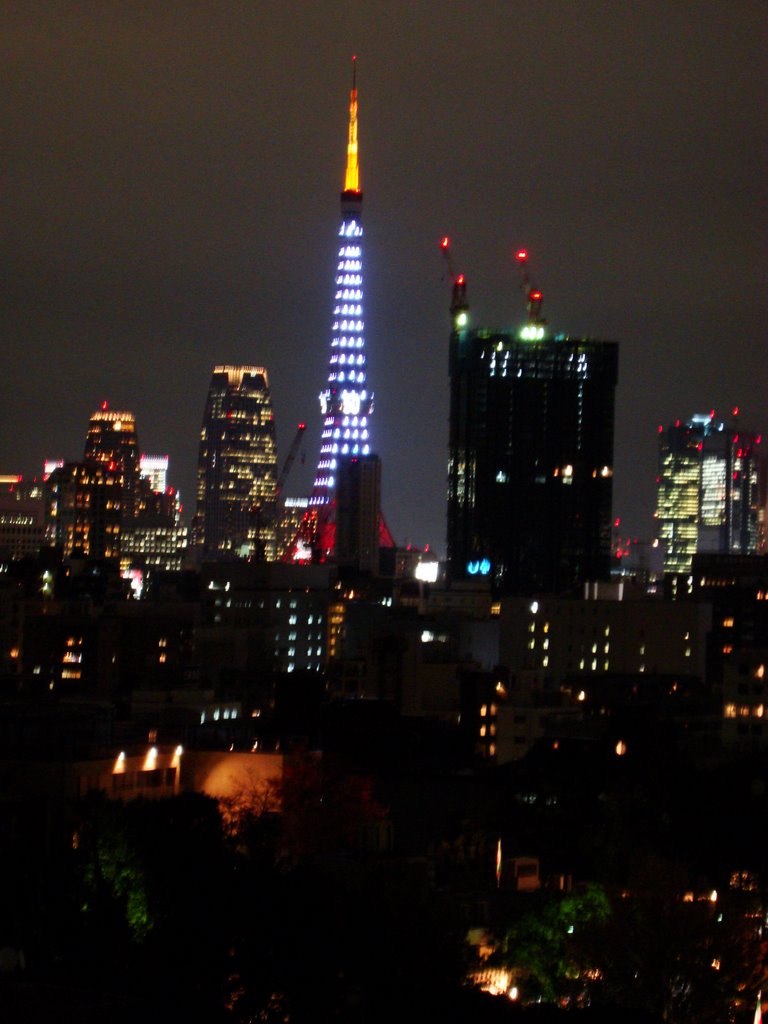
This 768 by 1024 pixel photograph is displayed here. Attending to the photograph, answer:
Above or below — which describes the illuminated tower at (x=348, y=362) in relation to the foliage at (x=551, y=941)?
above

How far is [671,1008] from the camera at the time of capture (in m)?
20.8

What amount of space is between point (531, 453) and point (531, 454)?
0.05 meters

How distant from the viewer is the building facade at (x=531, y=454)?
4252 inches

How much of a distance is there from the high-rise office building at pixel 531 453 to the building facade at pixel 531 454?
0.15ft

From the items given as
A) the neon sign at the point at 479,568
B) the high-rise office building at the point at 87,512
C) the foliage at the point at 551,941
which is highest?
the high-rise office building at the point at 87,512

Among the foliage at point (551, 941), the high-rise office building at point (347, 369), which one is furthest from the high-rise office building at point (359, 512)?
the foliage at point (551, 941)

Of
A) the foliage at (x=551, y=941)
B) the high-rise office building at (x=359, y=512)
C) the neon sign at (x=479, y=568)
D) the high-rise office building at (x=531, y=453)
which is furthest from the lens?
the high-rise office building at (x=359, y=512)

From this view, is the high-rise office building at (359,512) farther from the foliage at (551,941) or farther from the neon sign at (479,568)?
the foliage at (551,941)

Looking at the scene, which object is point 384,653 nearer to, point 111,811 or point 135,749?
point 135,749

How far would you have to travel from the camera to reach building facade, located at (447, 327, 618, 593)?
108 m

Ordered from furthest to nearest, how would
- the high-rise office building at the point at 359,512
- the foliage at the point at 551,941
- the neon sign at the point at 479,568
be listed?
the high-rise office building at the point at 359,512
the neon sign at the point at 479,568
the foliage at the point at 551,941

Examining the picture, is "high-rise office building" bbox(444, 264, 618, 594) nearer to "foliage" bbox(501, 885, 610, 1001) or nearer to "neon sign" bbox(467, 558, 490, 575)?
"neon sign" bbox(467, 558, 490, 575)

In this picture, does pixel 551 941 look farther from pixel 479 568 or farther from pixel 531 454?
pixel 531 454

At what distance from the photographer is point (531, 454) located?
110m
